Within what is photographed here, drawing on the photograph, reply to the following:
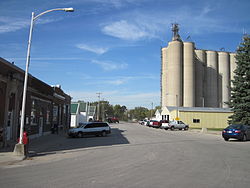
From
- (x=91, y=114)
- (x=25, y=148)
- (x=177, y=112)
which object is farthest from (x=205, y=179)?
(x=91, y=114)

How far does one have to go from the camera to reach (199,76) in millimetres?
80312

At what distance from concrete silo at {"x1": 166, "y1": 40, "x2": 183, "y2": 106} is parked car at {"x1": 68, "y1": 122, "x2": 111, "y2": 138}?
1842 inches

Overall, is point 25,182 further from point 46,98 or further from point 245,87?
point 245,87

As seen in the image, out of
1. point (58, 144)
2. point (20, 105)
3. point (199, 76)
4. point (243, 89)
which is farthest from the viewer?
point (199, 76)

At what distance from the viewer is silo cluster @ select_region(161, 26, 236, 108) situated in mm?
75562

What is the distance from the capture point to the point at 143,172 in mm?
9070

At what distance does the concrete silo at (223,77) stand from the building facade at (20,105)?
60.1 m

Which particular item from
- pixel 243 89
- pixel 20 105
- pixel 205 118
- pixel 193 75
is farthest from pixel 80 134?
pixel 193 75

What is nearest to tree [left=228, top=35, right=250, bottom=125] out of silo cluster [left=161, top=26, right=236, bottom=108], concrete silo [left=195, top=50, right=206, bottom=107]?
silo cluster [left=161, top=26, right=236, bottom=108]

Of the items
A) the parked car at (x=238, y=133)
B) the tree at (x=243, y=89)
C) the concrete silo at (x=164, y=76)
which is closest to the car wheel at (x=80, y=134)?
the parked car at (x=238, y=133)

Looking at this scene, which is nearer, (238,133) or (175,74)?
(238,133)

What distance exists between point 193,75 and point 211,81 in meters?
9.22

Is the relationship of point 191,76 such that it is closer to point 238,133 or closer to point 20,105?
point 238,133

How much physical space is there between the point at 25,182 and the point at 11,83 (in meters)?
13.2
